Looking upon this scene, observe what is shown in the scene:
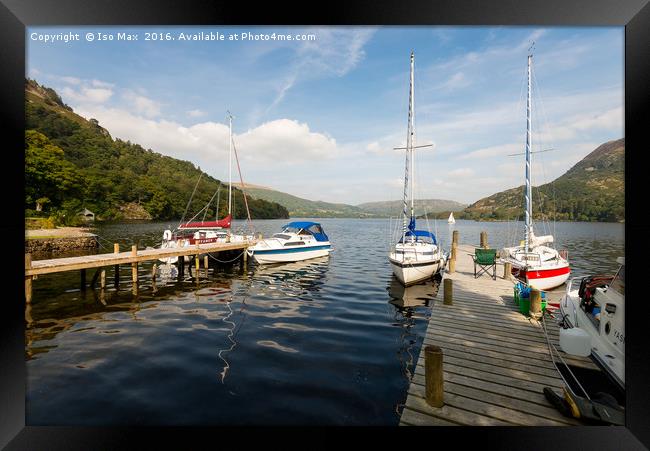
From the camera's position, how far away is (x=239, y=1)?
11.9ft

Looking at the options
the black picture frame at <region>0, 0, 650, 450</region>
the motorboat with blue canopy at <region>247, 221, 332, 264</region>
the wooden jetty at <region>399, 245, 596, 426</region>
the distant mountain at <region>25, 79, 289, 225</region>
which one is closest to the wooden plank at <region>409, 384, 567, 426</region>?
the wooden jetty at <region>399, 245, 596, 426</region>

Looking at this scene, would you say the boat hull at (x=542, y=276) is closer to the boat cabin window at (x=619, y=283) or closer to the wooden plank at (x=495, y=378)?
the boat cabin window at (x=619, y=283)

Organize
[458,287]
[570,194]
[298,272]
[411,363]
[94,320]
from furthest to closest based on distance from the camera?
[570,194], [298,272], [458,287], [94,320], [411,363]

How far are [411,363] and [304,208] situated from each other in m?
176

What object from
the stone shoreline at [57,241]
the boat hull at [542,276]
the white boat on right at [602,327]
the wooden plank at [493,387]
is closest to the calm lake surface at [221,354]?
the wooden plank at [493,387]

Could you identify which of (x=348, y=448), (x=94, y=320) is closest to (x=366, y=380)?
(x=348, y=448)

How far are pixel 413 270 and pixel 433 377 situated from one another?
9934 mm

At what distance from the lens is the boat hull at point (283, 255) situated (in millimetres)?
19020

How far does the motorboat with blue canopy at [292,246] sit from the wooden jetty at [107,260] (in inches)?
55.4

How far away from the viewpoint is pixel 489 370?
479 cm

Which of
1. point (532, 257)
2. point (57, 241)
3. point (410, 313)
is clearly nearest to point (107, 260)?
point (410, 313)

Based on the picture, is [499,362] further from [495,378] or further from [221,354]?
[221,354]

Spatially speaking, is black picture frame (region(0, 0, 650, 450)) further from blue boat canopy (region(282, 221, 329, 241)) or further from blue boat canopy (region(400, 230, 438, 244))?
blue boat canopy (region(282, 221, 329, 241))
